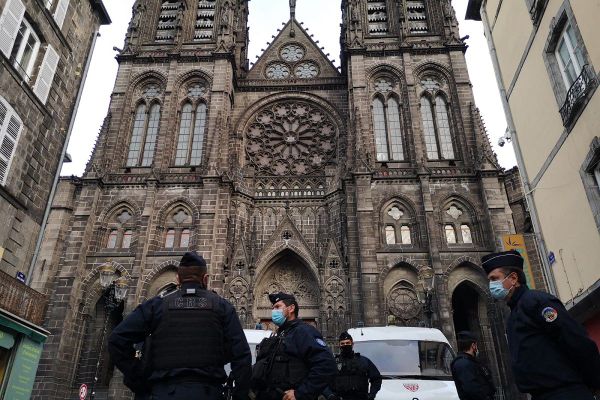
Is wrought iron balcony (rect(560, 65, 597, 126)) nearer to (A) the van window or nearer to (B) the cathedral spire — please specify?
(A) the van window

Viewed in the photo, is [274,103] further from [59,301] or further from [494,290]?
[494,290]

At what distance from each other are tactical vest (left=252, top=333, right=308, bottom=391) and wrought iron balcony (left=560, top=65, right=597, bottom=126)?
844 cm

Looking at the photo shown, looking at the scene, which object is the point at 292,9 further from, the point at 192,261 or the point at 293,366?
the point at 293,366

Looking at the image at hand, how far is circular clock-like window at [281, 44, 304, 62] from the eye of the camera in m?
29.5

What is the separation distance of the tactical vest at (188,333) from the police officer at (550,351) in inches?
89.2

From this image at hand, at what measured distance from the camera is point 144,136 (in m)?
25.0

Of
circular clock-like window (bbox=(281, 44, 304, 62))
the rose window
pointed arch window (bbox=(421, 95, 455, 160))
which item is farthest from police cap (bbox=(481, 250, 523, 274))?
circular clock-like window (bbox=(281, 44, 304, 62))

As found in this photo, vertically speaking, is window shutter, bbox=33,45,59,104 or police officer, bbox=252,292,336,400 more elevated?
window shutter, bbox=33,45,59,104

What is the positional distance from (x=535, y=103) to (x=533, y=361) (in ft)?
34.8

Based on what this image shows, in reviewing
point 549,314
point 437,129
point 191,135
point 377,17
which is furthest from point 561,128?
point 377,17

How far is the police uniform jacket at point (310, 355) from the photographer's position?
→ 4.14m

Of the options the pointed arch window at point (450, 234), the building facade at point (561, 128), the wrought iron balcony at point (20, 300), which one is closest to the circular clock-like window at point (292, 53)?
the pointed arch window at point (450, 234)

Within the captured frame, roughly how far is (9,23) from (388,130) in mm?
17447

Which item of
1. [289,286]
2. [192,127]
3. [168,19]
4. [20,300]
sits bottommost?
[20,300]
